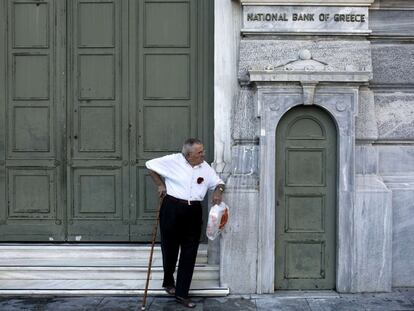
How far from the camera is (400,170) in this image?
326 inches

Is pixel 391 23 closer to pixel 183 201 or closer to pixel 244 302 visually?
pixel 183 201

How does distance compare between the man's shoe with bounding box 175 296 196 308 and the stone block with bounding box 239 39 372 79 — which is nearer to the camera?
the man's shoe with bounding box 175 296 196 308

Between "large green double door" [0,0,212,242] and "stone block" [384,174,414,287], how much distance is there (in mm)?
2520

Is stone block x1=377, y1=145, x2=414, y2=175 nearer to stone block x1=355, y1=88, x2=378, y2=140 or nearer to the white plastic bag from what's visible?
stone block x1=355, y1=88, x2=378, y2=140

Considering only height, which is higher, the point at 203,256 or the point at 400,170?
the point at 400,170

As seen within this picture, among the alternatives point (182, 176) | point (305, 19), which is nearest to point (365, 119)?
point (305, 19)

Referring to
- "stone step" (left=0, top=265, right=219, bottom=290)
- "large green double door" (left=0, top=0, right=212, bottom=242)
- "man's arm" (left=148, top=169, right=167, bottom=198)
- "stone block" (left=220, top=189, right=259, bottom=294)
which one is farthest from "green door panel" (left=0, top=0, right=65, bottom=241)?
"stone block" (left=220, top=189, right=259, bottom=294)

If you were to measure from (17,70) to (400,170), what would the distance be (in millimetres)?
5007

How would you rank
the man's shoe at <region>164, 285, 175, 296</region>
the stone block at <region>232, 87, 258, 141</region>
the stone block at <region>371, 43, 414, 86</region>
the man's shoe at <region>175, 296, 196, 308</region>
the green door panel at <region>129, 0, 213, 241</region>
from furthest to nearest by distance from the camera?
the green door panel at <region>129, 0, 213, 241</region> < the stone block at <region>371, 43, 414, 86</region> < the stone block at <region>232, 87, 258, 141</region> < the man's shoe at <region>164, 285, 175, 296</region> < the man's shoe at <region>175, 296, 196, 308</region>

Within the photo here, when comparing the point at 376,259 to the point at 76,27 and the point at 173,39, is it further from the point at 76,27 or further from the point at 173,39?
the point at 76,27

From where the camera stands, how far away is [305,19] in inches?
317

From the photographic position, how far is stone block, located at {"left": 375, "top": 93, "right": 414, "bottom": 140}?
8.23m

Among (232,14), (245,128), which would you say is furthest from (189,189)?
(232,14)

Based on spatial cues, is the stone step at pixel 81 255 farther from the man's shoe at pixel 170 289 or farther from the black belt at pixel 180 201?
the black belt at pixel 180 201
